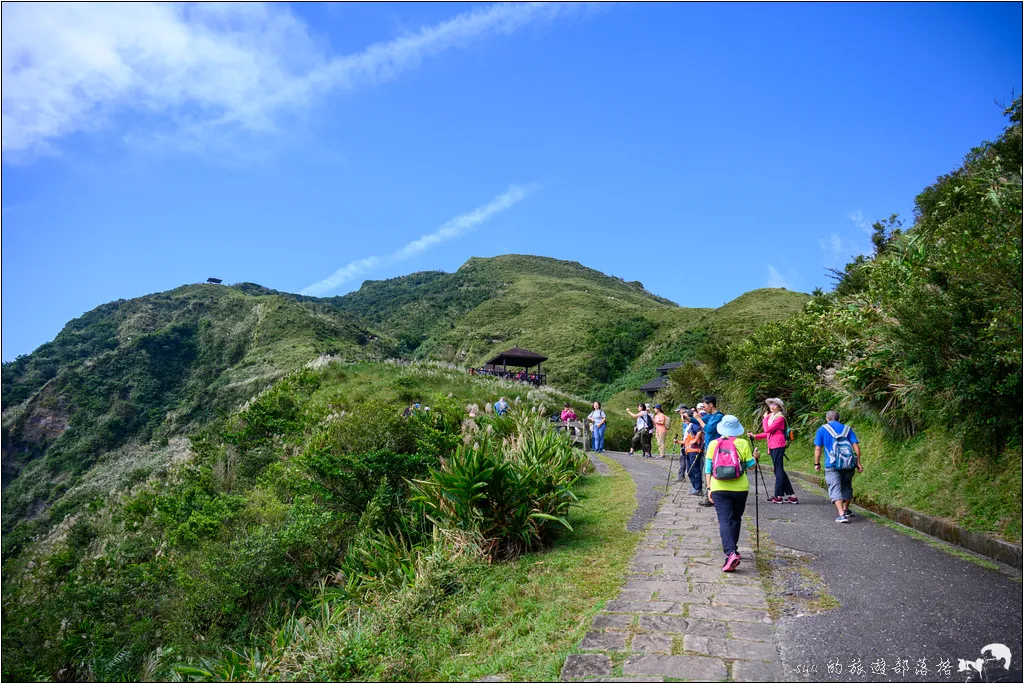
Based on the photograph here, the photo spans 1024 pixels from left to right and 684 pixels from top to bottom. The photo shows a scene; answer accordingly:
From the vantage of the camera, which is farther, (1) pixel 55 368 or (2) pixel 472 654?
(1) pixel 55 368

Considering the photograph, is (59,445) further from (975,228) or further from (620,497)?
(975,228)

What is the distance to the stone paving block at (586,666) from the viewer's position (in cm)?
367

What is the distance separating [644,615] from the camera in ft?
15.0

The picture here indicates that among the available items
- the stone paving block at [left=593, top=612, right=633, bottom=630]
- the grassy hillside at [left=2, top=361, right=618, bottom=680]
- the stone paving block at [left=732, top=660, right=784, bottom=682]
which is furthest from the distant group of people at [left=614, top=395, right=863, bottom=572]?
the stone paving block at [left=732, top=660, right=784, bottom=682]

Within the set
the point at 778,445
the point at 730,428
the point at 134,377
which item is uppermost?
the point at 134,377

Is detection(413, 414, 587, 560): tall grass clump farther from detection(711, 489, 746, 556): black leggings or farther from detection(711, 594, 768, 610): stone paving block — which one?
detection(711, 594, 768, 610): stone paving block

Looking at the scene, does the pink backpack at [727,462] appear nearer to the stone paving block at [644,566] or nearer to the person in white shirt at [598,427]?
the stone paving block at [644,566]

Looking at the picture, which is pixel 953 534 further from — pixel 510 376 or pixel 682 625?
pixel 510 376

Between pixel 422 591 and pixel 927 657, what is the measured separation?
151 inches

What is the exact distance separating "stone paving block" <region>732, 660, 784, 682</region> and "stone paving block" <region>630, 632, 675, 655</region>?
0.45 meters

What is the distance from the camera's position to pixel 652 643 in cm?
405

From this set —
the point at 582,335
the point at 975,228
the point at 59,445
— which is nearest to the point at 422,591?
Answer: the point at 975,228

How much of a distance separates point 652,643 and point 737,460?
2199 millimetres

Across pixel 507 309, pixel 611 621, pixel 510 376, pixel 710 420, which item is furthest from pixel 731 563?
pixel 507 309
